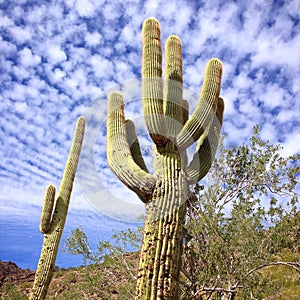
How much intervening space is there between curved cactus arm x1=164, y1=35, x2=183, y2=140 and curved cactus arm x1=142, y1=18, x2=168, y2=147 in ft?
0.67

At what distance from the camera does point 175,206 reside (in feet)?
15.6

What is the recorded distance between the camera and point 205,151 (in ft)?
19.8

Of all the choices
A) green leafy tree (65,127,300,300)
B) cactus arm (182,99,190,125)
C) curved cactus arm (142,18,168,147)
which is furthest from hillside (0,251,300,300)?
curved cactus arm (142,18,168,147)

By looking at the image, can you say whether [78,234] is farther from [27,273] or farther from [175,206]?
[27,273]

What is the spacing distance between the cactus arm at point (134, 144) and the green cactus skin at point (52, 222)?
9.95 ft

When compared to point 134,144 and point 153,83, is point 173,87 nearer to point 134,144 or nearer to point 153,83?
point 153,83

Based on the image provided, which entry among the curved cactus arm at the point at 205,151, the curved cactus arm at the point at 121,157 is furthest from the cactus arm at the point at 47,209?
the curved cactus arm at the point at 205,151

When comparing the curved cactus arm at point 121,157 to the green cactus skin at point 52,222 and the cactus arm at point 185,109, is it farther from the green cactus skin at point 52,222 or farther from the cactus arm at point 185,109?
the green cactus skin at point 52,222

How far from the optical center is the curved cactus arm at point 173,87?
538cm

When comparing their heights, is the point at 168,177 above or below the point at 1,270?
below

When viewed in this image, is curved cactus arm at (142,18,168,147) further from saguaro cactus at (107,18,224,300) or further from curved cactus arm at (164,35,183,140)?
curved cactus arm at (164,35,183,140)

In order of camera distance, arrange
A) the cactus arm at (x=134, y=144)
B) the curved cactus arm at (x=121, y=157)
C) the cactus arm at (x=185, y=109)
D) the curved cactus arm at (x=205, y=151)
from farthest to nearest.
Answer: the cactus arm at (x=185, y=109)
the cactus arm at (x=134, y=144)
the curved cactus arm at (x=205, y=151)
the curved cactus arm at (x=121, y=157)

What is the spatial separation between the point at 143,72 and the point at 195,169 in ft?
6.06

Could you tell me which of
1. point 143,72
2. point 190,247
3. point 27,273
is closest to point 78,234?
point 190,247
